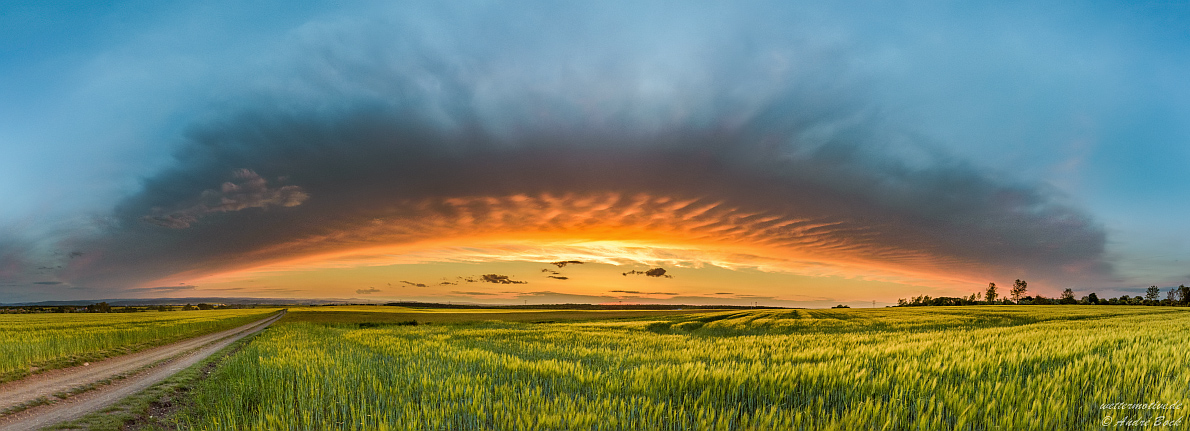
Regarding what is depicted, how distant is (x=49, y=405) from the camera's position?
14.2 m

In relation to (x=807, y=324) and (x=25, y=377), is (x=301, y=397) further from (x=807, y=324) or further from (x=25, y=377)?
(x=807, y=324)

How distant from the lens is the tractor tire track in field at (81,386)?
12.7 m

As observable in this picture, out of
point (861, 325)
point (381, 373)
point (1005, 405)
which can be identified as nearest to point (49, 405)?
point (381, 373)

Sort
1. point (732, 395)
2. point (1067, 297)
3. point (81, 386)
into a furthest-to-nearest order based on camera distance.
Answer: point (1067, 297) → point (81, 386) → point (732, 395)

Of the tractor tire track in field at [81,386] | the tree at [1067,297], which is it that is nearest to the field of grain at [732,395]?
the tractor tire track in field at [81,386]

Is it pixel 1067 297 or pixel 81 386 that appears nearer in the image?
pixel 81 386

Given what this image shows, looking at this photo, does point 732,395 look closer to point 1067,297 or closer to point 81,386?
point 81,386

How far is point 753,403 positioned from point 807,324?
35.1m

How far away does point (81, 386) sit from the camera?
55.6ft

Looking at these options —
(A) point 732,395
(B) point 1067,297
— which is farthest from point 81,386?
(B) point 1067,297

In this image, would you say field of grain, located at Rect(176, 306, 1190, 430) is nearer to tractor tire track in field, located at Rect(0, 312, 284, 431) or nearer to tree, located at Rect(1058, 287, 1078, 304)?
tractor tire track in field, located at Rect(0, 312, 284, 431)

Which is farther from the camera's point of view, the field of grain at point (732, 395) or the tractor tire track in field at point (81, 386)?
the tractor tire track in field at point (81, 386)

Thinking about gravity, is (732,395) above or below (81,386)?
above

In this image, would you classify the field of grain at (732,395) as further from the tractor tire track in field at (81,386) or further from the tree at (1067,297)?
the tree at (1067,297)
